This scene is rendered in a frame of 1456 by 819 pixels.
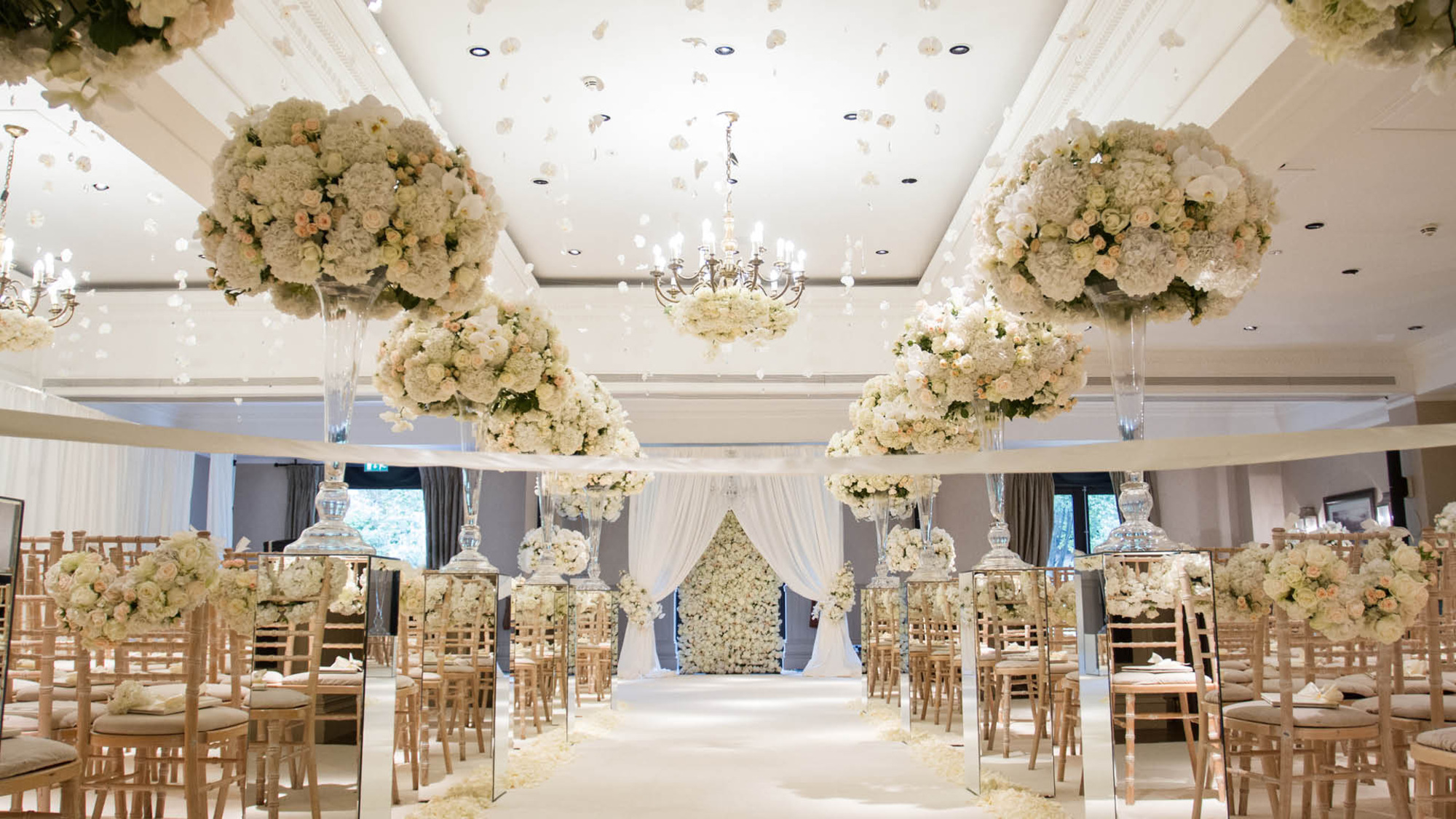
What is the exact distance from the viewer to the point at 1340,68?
441 centimetres

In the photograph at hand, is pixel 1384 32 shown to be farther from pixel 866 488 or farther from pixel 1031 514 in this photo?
pixel 1031 514

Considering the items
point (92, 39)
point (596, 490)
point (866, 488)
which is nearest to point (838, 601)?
point (866, 488)

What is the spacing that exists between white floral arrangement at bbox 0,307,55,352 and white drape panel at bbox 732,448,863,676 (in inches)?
317

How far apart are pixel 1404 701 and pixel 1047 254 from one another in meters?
2.40

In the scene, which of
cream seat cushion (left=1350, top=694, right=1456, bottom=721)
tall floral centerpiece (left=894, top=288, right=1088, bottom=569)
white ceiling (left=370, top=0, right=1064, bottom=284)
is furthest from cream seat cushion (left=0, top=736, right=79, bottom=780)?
cream seat cushion (left=1350, top=694, right=1456, bottom=721)

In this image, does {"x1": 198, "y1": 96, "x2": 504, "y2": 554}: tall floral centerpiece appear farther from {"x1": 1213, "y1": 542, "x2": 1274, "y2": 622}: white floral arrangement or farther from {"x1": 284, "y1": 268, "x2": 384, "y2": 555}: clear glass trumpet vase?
{"x1": 1213, "y1": 542, "x2": 1274, "y2": 622}: white floral arrangement

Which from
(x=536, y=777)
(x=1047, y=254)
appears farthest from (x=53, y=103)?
(x=536, y=777)

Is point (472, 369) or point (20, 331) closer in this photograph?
point (472, 369)

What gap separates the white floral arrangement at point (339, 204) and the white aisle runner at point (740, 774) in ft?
7.56

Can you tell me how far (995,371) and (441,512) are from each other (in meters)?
13.6

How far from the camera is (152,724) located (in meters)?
3.40

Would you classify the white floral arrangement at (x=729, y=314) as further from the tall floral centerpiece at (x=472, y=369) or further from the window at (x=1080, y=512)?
the window at (x=1080, y=512)

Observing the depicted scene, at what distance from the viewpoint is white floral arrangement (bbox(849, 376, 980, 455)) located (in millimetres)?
5734

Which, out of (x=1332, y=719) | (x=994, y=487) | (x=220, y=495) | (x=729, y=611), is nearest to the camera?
(x=1332, y=719)
